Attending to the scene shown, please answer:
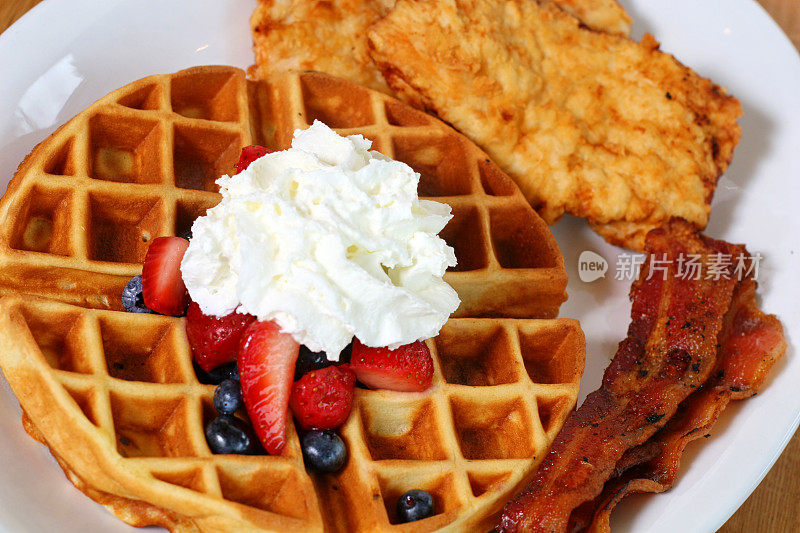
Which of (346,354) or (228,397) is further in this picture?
(346,354)

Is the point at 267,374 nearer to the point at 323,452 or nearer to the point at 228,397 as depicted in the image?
the point at 228,397

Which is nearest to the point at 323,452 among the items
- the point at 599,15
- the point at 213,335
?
the point at 213,335

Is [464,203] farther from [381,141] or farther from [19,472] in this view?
[19,472]

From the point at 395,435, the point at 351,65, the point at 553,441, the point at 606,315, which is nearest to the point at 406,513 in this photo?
the point at 395,435

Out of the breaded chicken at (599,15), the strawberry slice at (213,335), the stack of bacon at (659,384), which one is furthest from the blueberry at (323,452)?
the breaded chicken at (599,15)

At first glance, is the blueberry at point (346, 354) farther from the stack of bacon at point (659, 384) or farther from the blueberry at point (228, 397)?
the stack of bacon at point (659, 384)

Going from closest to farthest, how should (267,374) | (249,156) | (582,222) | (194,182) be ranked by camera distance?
(267,374) < (249,156) < (194,182) < (582,222)
